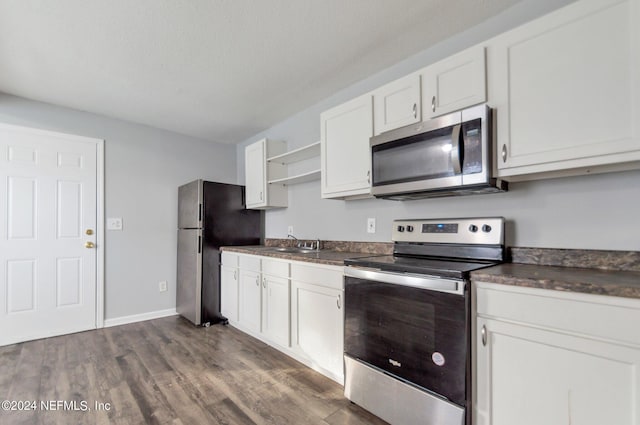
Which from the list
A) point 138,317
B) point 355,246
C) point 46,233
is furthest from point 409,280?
point 46,233

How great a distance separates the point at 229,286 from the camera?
327cm

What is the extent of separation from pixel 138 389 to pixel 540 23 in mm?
3085

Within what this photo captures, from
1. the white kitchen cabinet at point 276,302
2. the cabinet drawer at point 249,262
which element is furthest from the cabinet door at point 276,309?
the cabinet drawer at point 249,262

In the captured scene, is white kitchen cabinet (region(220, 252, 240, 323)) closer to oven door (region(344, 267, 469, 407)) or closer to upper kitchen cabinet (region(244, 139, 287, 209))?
upper kitchen cabinet (region(244, 139, 287, 209))

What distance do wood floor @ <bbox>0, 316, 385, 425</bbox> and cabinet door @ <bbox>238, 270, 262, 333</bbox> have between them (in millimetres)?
164

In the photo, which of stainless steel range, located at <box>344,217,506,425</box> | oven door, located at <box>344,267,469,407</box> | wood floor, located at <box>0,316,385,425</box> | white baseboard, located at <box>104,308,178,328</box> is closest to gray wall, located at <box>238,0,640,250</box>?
stainless steel range, located at <box>344,217,506,425</box>

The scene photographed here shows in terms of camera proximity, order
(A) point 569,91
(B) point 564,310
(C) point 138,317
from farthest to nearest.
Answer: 1. (C) point 138,317
2. (A) point 569,91
3. (B) point 564,310

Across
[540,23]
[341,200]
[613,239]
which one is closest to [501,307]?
[613,239]

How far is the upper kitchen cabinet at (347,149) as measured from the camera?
2141 millimetres

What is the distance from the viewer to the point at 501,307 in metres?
1.28

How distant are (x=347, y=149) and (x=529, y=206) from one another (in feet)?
3.95

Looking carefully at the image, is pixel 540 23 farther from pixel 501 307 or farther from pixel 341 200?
pixel 341 200

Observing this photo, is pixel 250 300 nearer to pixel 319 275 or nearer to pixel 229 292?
pixel 229 292

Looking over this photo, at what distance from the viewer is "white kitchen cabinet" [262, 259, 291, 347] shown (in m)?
2.45
